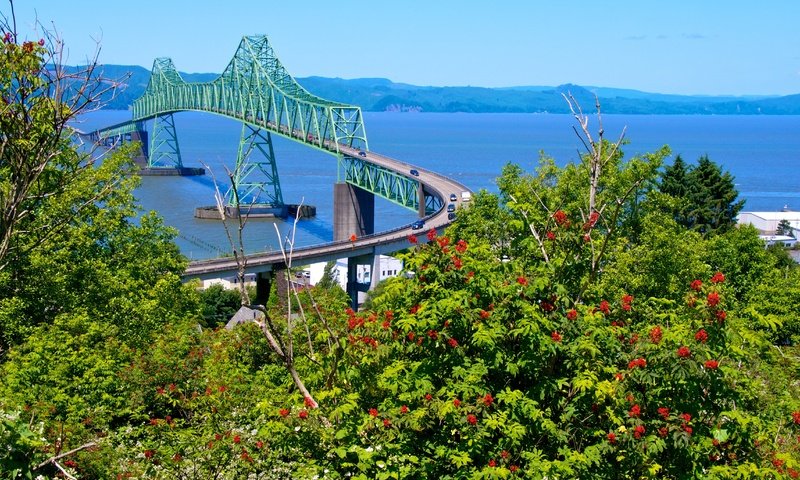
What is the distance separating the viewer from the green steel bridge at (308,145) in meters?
46.8

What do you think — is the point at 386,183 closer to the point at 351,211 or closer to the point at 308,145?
the point at 351,211

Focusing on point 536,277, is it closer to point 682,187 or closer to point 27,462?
point 27,462

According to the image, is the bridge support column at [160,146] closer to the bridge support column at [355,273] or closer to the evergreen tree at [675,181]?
the bridge support column at [355,273]

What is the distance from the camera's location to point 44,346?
39.6ft

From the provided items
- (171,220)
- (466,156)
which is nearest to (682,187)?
(171,220)

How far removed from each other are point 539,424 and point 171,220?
6743 centimetres

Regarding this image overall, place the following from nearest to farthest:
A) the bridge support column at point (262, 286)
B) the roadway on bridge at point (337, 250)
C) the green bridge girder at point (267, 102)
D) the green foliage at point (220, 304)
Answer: the green foliage at point (220, 304), the roadway on bridge at point (337, 250), the bridge support column at point (262, 286), the green bridge girder at point (267, 102)

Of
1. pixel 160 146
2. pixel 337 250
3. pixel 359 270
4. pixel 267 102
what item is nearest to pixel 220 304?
pixel 337 250

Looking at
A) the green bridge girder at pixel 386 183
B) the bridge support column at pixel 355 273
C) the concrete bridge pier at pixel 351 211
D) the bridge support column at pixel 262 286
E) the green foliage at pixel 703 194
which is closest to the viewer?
the green foliage at pixel 703 194

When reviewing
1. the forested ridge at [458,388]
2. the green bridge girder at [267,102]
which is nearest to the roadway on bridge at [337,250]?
the green bridge girder at [267,102]

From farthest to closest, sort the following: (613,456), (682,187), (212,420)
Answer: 1. (682,187)
2. (212,420)
3. (613,456)

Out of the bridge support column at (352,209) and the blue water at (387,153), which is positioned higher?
the bridge support column at (352,209)

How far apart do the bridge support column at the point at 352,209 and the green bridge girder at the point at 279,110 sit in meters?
1.01

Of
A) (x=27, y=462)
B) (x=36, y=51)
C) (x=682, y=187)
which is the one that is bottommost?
(x=682, y=187)
